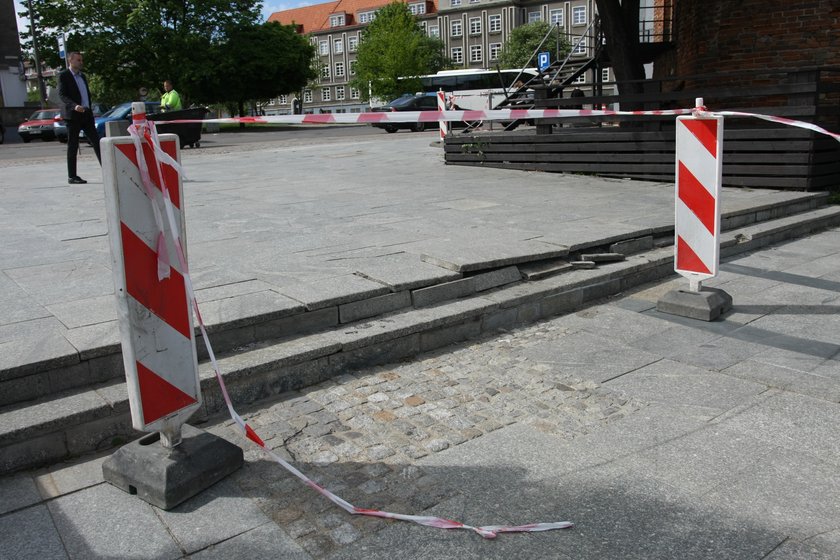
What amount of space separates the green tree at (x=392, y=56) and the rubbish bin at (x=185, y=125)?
47831 millimetres

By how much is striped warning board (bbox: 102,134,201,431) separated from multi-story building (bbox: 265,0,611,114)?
77.6 meters

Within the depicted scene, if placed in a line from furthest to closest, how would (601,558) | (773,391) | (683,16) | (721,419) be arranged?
(683,16), (773,391), (721,419), (601,558)

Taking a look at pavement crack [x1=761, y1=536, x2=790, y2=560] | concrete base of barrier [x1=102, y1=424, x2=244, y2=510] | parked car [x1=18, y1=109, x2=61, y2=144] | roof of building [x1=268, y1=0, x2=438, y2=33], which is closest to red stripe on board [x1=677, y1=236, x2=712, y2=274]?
Answer: pavement crack [x1=761, y1=536, x2=790, y2=560]

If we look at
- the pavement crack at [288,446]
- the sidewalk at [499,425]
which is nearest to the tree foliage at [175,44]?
the sidewalk at [499,425]

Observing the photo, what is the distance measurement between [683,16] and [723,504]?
14.0 meters

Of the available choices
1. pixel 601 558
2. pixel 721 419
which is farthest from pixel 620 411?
pixel 601 558

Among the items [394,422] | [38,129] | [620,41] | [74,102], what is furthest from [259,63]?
[394,422]

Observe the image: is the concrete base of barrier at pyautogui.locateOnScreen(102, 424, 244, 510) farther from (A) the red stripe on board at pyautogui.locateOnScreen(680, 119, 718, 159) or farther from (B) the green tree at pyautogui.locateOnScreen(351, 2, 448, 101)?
(B) the green tree at pyautogui.locateOnScreen(351, 2, 448, 101)

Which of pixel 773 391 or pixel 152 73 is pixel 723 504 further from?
pixel 152 73

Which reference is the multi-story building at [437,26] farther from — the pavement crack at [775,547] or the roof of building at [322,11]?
the pavement crack at [775,547]

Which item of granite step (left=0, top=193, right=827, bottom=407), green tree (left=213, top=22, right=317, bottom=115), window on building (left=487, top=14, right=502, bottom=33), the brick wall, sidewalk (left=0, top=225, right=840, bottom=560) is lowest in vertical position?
sidewalk (left=0, top=225, right=840, bottom=560)

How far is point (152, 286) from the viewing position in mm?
3006

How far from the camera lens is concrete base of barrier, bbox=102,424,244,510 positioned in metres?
2.97

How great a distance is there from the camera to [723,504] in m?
2.89
